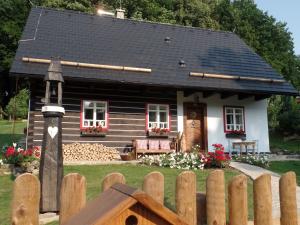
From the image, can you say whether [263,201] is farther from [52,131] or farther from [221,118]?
[221,118]

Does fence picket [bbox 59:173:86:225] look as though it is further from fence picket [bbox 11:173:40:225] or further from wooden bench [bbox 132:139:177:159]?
wooden bench [bbox 132:139:177:159]

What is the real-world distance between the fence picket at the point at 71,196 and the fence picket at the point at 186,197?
623 millimetres

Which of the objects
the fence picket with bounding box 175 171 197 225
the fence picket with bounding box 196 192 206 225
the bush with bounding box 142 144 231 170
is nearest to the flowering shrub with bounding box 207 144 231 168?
the bush with bounding box 142 144 231 170

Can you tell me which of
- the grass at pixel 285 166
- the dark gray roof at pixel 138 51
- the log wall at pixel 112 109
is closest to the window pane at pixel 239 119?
the dark gray roof at pixel 138 51

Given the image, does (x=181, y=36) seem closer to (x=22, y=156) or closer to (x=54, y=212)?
(x=22, y=156)

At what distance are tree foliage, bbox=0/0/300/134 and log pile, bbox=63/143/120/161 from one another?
2213 cm

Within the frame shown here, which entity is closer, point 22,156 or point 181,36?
point 22,156

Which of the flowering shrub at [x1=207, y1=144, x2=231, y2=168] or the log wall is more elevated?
the log wall

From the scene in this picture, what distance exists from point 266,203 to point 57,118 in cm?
398

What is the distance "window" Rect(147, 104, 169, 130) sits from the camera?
592 inches

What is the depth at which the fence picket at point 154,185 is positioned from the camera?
7.56 feet

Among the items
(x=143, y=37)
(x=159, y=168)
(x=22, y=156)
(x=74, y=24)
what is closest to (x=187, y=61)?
(x=143, y=37)

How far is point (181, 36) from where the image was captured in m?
19.0

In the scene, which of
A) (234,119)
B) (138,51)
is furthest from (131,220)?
(234,119)
